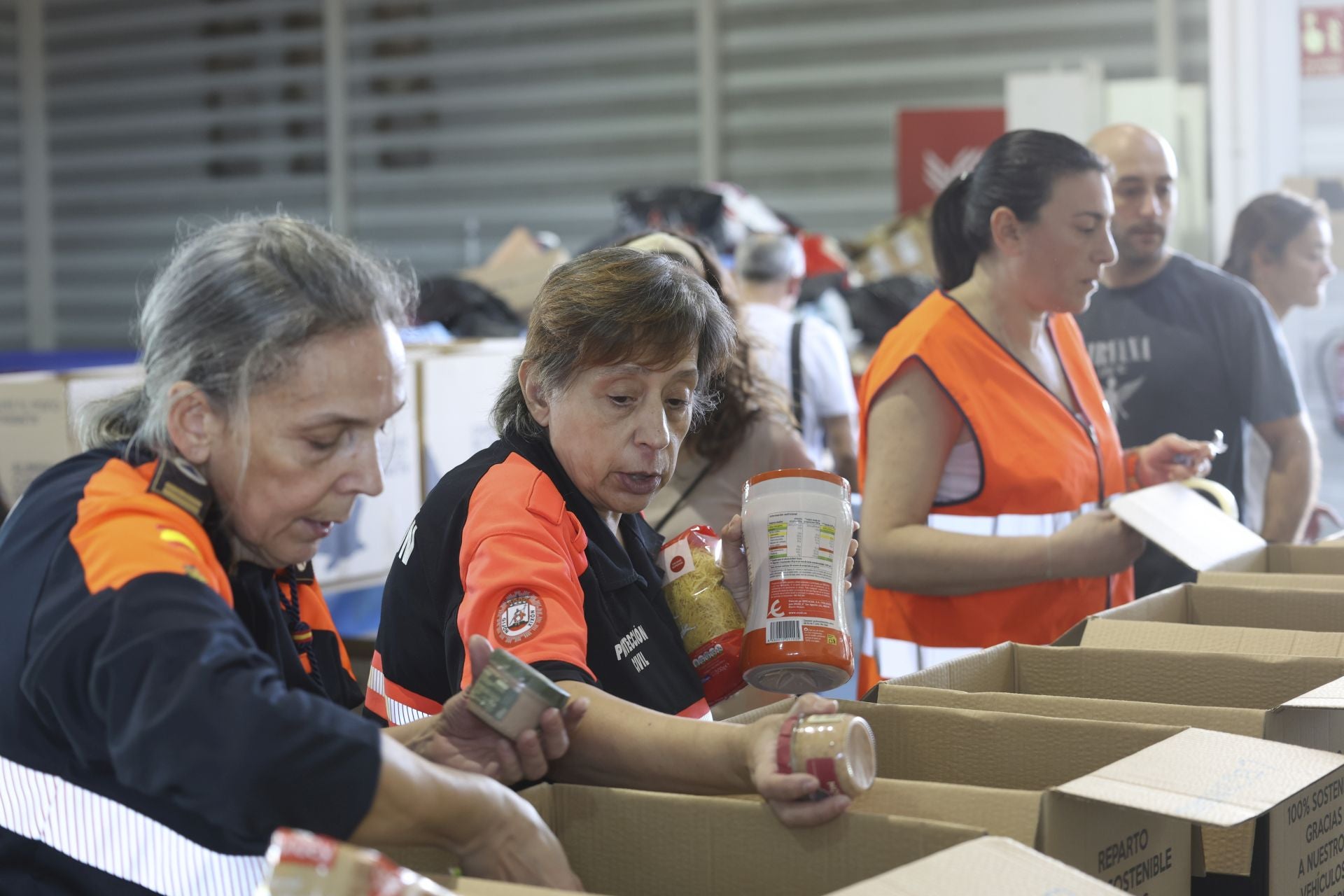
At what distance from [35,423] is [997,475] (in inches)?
87.4

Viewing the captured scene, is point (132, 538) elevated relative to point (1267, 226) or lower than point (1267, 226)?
lower

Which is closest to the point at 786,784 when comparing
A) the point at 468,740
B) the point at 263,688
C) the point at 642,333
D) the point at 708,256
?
the point at 468,740

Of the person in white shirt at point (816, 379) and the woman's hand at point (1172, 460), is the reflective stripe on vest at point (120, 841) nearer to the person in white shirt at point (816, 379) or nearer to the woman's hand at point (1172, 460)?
the woman's hand at point (1172, 460)

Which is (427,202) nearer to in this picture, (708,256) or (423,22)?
(423,22)

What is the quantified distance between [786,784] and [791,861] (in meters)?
0.07

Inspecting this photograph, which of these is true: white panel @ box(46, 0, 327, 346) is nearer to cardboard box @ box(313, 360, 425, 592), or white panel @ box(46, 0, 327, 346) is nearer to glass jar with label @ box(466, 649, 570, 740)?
cardboard box @ box(313, 360, 425, 592)

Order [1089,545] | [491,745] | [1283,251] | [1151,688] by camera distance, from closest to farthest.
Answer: [491,745]
[1151,688]
[1089,545]
[1283,251]

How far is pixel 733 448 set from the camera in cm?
273

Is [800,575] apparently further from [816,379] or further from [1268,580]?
[816,379]

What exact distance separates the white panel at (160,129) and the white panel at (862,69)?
9.85 ft

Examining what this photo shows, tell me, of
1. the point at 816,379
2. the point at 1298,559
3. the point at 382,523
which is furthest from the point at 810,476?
the point at 816,379

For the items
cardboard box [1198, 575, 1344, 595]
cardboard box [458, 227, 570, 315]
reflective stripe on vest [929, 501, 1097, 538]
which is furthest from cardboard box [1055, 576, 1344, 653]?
cardboard box [458, 227, 570, 315]

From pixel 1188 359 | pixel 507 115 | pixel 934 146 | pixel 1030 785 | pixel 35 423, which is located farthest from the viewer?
pixel 507 115

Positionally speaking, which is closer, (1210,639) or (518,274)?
(1210,639)
